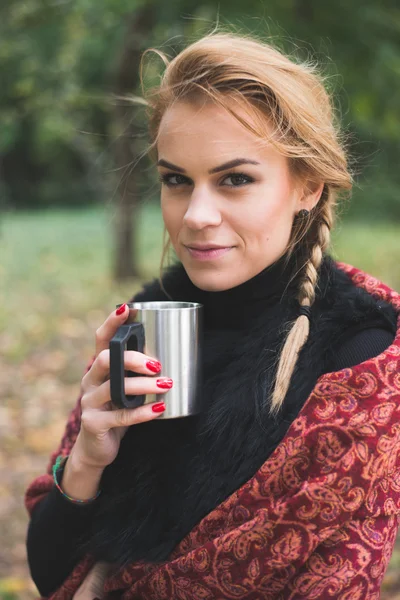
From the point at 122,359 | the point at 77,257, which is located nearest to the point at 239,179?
the point at 122,359

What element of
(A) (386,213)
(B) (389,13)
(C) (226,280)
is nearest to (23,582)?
(C) (226,280)

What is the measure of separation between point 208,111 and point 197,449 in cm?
82

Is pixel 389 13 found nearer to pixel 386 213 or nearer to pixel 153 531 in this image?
pixel 153 531

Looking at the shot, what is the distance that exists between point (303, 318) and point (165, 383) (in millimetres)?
384

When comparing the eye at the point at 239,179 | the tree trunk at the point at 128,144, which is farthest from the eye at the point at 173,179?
the tree trunk at the point at 128,144

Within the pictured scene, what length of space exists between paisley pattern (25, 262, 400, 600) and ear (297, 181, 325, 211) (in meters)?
0.45

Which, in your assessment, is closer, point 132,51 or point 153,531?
point 153,531

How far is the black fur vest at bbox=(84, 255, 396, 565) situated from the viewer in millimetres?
1593

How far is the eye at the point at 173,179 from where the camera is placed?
171 centimetres

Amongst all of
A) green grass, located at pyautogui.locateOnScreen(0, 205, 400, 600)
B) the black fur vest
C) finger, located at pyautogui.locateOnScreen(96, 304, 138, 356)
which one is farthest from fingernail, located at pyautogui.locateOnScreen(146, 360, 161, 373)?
green grass, located at pyautogui.locateOnScreen(0, 205, 400, 600)

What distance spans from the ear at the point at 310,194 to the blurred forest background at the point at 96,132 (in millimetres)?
396

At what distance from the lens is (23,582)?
336cm

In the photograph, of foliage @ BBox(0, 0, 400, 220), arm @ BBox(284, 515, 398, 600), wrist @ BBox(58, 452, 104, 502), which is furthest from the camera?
foliage @ BBox(0, 0, 400, 220)

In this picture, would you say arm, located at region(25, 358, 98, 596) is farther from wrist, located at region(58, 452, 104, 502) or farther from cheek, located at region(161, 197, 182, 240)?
cheek, located at region(161, 197, 182, 240)
